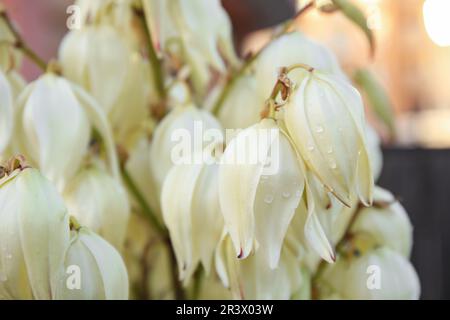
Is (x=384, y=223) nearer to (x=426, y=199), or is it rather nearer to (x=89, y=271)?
(x=89, y=271)

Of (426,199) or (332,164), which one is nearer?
(332,164)

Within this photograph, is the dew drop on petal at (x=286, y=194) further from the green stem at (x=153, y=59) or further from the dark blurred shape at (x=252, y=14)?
the dark blurred shape at (x=252, y=14)

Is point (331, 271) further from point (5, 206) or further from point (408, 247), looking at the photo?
point (5, 206)

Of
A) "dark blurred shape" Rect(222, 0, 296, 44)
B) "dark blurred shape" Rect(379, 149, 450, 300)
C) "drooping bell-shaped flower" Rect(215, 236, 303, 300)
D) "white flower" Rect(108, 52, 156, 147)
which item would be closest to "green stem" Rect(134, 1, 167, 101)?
"white flower" Rect(108, 52, 156, 147)

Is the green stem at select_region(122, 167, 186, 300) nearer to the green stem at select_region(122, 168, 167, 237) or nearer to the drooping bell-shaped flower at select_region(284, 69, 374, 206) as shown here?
the green stem at select_region(122, 168, 167, 237)

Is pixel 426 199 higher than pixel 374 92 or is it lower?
lower

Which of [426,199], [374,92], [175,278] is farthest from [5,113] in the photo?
[426,199]
